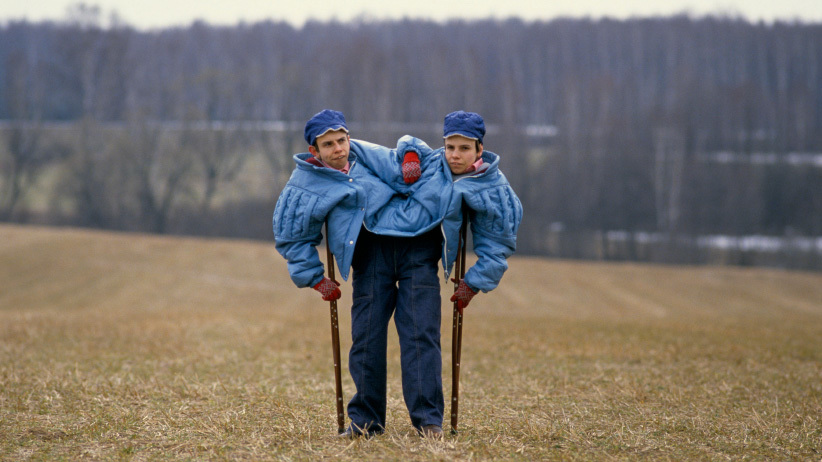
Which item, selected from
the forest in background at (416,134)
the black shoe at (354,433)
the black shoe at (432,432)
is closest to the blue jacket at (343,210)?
the black shoe at (354,433)

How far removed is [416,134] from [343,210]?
4702 centimetres

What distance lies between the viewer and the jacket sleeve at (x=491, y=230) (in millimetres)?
5113

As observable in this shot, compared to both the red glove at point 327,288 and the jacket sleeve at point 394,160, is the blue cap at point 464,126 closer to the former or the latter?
the jacket sleeve at point 394,160

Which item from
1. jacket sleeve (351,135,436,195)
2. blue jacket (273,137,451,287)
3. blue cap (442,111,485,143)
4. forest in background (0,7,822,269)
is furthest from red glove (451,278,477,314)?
forest in background (0,7,822,269)

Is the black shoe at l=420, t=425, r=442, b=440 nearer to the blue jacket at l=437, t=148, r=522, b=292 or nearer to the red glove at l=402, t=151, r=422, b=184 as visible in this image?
the blue jacket at l=437, t=148, r=522, b=292

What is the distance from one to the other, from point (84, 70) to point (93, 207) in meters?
12.5

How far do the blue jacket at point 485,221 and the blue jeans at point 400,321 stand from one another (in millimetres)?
181

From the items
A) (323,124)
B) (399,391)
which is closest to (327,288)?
(323,124)

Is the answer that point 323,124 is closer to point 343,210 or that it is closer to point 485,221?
point 343,210

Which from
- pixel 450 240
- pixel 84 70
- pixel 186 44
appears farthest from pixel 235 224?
pixel 450 240

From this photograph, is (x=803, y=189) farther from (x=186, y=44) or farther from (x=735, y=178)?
(x=186, y=44)

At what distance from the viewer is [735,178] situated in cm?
5053

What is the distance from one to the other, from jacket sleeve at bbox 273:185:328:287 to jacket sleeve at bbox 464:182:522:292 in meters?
0.92

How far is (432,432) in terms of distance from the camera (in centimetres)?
507
